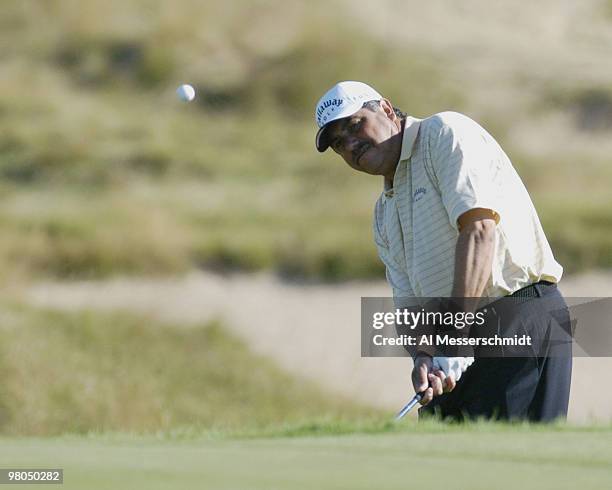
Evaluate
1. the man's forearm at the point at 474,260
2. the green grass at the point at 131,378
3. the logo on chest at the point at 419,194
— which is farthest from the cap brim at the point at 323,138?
the green grass at the point at 131,378

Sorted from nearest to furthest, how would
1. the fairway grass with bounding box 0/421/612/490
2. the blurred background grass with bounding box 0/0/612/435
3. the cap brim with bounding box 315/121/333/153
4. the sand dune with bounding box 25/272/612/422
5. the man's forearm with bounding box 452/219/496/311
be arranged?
the fairway grass with bounding box 0/421/612/490 → the man's forearm with bounding box 452/219/496/311 → the cap brim with bounding box 315/121/333/153 → the blurred background grass with bounding box 0/0/612/435 → the sand dune with bounding box 25/272/612/422

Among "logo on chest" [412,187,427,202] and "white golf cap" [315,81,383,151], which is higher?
"white golf cap" [315,81,383,151]

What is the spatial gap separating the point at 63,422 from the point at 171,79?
11025 millimetres

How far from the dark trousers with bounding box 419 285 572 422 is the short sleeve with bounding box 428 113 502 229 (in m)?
0.31

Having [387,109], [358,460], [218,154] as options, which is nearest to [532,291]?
[387,109]

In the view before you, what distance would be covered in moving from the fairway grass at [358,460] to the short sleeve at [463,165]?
558mm

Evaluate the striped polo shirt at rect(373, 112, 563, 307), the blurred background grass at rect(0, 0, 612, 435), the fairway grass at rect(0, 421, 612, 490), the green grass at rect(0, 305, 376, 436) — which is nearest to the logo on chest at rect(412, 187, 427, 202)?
the striped polo shirt at rect(373, 112, 563, 307)

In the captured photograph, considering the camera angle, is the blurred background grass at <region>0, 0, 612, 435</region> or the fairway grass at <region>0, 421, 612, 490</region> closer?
the fairway grass at <region>0, 421, 612, 490</region>

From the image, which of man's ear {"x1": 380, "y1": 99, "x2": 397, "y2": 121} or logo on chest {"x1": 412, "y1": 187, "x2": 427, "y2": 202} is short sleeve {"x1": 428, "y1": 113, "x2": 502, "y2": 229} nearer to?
logo on chest {"x1": 412, "y1": 187, "x2": 427, "y2": 202}

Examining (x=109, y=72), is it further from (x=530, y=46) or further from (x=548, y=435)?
(x=548, y=435)

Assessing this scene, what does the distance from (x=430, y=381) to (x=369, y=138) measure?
672 millimetres

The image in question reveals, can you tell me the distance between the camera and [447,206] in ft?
12.1

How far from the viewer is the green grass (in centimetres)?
1216

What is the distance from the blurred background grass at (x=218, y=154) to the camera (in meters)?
13.4
